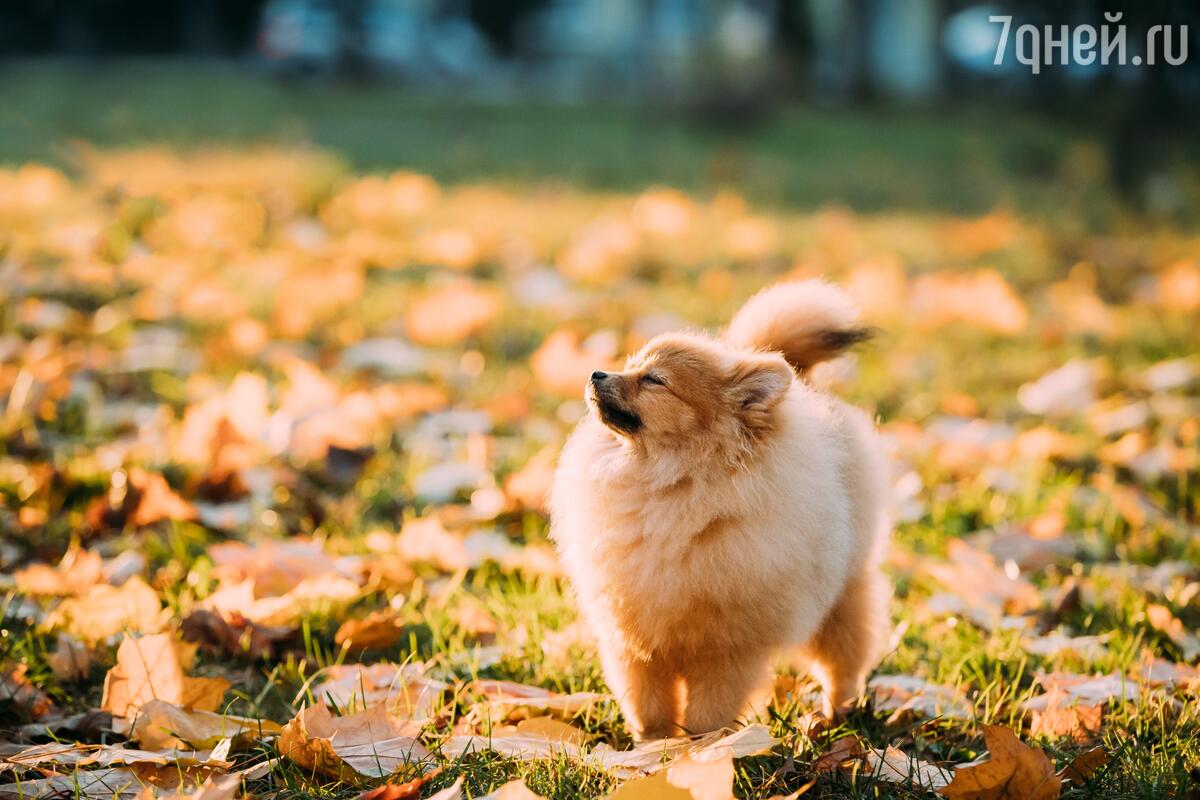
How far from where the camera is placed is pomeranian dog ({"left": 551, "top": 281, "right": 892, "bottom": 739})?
2.43 m

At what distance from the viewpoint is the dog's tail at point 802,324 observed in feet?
9.34

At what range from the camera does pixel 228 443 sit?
3881mm

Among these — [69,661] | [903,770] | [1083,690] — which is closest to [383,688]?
[69,661]

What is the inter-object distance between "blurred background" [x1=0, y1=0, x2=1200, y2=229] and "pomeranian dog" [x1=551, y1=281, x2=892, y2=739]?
249cm

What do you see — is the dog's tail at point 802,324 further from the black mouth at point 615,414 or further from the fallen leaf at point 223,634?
the fallen leaf at point 223,634

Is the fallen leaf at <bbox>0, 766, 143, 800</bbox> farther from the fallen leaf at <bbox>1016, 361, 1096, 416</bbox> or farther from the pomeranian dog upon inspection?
the fallen leaf at <bbox>1016, 361, 1096, 416</bbox>

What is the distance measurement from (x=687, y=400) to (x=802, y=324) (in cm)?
46

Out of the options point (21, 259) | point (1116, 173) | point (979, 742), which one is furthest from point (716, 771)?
point (1116, 173)

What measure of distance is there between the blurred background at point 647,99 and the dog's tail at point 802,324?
2507 millimetres

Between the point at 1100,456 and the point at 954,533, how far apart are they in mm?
940

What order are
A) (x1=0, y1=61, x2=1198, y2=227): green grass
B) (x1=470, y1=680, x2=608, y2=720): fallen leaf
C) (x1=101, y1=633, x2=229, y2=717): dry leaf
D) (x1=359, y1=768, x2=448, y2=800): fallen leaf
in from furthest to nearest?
(x1=0, y1=61, x2=1198, y2=227): green grass < (x1=470, y1=680, x2=608, y2=720): fallen leaf < (x1=101, y1=633, x2=229, y2=717): dry leaf < (x1=359, y1=768, x2=448, y2=800): fallen leaf

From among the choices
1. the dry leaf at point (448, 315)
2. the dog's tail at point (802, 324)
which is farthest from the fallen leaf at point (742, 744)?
the dry leaf at point (448, 315)

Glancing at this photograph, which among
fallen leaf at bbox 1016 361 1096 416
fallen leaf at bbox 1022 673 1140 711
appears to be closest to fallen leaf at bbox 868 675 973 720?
fallen leaf at bbox 1022 673 1140 711

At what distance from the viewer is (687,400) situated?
260 centimetres
